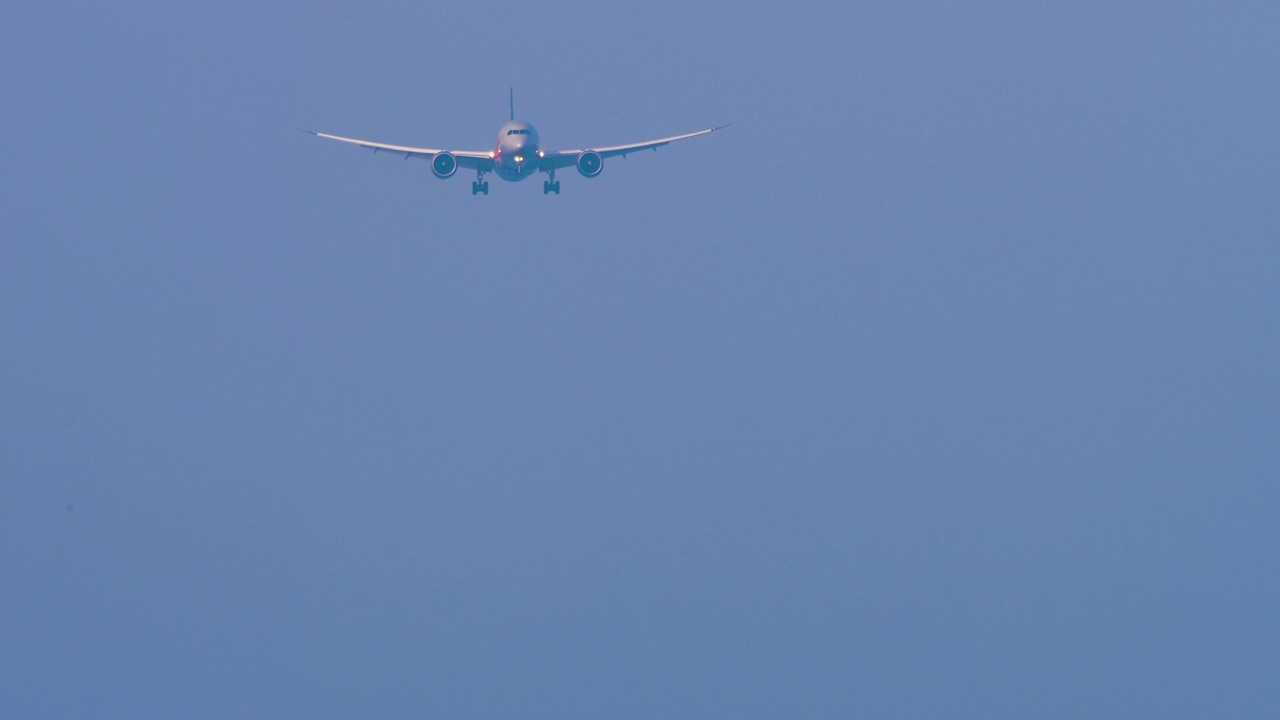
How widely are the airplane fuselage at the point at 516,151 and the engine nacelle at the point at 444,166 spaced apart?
2.20 meters

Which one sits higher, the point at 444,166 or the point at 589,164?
the point at 444,166

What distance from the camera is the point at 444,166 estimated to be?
4146 inches

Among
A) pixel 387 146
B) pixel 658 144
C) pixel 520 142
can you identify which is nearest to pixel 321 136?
pixel 387 146

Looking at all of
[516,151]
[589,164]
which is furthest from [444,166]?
[589,164]

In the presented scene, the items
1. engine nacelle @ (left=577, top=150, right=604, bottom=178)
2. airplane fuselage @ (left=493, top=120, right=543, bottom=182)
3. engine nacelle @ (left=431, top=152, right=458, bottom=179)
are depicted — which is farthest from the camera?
engine nacelle @ (left=577, top=150, right=604, bottom=178)

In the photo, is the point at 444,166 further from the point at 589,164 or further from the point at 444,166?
the point at 589,164

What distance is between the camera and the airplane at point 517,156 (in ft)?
340

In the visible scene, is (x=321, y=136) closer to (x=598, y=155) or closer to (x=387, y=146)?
(x=387, y=146)

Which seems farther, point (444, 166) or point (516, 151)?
point (444, 166)

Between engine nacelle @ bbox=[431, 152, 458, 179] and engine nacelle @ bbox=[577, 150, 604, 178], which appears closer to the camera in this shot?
engine nacelle @ bbox=[431, 152, 458, 179]

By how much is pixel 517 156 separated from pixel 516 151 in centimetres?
30

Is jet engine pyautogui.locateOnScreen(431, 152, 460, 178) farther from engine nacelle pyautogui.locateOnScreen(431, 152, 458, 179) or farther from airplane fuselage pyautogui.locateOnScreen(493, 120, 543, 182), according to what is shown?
airplane fuselage pyautogui.locateOnScreen(493, 120, 543, 182)

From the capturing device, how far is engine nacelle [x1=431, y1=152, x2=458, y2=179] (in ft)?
345

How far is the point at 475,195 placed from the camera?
359 feet
